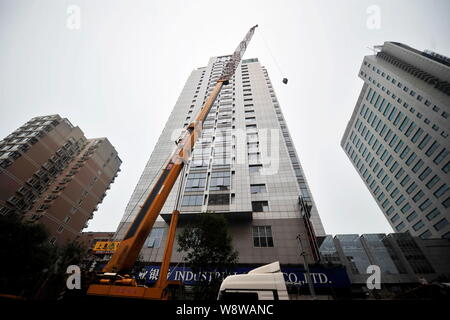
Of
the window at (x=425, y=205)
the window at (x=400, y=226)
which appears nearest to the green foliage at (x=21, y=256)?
the window at (x=425, y=205)

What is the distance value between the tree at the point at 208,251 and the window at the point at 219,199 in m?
7.03

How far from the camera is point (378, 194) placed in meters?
55.8

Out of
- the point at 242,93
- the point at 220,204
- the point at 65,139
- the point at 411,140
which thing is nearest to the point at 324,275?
the point at 220,204

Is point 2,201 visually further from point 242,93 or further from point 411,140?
point 411,140

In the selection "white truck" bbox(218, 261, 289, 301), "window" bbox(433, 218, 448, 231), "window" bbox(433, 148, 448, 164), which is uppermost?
"window" bbox(433, 148, 448, 164)

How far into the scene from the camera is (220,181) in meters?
24.8

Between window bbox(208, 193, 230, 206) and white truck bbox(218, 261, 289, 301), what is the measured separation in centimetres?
1577

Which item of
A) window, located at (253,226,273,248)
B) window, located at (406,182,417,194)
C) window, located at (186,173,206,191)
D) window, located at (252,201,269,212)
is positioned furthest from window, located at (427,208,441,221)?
window, located at (186,173,206,191)

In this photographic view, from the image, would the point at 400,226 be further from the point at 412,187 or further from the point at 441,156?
the point at 441,156

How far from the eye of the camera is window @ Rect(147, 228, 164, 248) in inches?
805

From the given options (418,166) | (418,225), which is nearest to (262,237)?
(418,225)

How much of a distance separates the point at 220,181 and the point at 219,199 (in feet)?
9.76

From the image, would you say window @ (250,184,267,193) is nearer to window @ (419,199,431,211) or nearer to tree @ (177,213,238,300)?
tree @ (177,213,238,300)

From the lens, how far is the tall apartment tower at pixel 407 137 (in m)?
37.9
